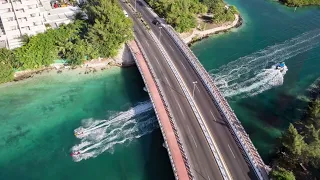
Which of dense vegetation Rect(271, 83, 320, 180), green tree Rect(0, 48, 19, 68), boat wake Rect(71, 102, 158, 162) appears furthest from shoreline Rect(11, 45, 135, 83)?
dense vegetation Rect(271, 83, 320, 180)

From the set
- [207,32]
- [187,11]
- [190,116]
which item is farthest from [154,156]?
[187,11]

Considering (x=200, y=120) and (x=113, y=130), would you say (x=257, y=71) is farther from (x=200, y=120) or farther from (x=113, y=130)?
(x=113, y=130)

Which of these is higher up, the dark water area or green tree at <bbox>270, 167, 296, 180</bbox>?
green tree at <bbox>270, 167, 296, 180</bbox>

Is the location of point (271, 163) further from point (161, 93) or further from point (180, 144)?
point (161, 93)

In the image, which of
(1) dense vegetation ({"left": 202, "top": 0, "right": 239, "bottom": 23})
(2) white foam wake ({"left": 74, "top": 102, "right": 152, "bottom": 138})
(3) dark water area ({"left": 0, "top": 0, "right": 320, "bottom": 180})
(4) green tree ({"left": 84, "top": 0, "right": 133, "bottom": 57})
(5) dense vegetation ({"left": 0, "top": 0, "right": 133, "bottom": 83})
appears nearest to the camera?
(3) dark water area ({"left": 0, "top": 0, "right": 320, "bottom": 180})

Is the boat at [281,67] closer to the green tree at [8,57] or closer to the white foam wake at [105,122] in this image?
the white foam wake at [105,122]

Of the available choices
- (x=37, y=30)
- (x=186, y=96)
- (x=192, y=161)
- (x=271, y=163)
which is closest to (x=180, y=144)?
(x=192, y=161)

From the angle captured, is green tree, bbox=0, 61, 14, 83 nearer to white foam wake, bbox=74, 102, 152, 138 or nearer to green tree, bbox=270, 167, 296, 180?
white foam wake, bbox=74, 102, 152, 138

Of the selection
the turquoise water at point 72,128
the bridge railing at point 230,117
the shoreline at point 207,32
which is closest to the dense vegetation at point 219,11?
the shoreline at point 207,32
